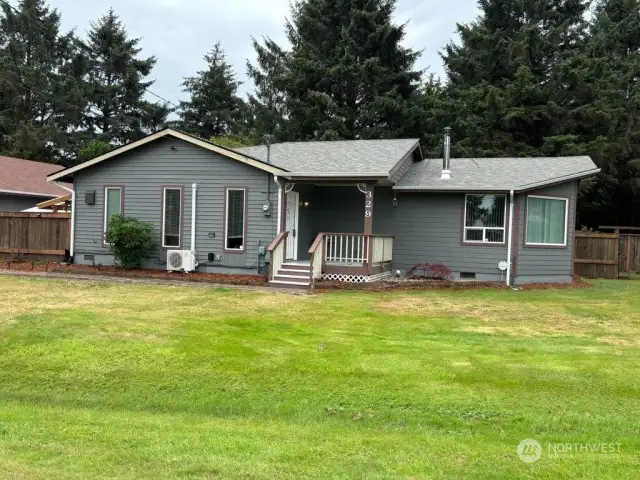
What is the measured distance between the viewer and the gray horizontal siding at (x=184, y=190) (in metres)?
15.3

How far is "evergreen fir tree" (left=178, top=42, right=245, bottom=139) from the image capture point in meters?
43.4

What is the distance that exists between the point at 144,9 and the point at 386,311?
19.5 metres

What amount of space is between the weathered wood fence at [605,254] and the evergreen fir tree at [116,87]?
109ft

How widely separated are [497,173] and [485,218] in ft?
5.39

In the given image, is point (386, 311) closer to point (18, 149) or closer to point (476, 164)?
point (476, 164)

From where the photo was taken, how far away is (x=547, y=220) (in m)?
15.7

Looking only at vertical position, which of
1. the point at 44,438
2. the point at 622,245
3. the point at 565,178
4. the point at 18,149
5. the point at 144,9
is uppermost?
the point at 144,9

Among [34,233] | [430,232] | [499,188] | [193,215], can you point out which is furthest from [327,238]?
[34,233]

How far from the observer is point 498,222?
1521cm

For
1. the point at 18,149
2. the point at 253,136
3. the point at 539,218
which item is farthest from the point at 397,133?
the point at 18,149

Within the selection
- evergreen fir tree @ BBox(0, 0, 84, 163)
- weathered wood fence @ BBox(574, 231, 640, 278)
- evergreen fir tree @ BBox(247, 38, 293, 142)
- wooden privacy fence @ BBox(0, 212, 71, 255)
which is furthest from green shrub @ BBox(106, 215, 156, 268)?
evergreen fir tree @ BBox(0, 0, 84, 163)

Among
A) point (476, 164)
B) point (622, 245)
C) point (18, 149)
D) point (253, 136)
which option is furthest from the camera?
point (18, 149)

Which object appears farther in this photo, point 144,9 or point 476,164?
point 144,9
